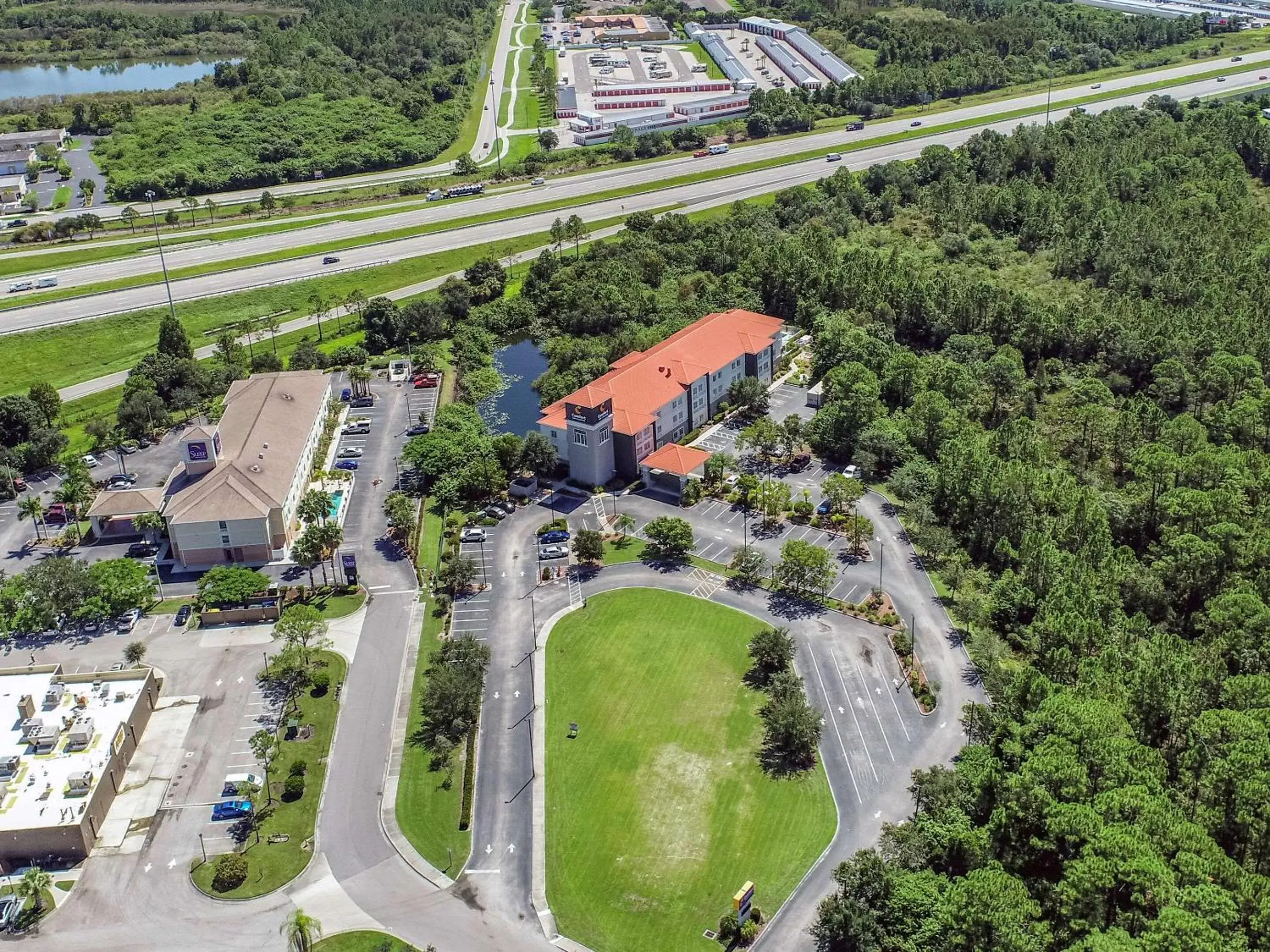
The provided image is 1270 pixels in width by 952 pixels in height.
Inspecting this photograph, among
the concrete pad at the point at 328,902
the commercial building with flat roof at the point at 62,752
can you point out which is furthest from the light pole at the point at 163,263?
the concrete pad at the point at 328,902

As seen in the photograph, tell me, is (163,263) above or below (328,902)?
above

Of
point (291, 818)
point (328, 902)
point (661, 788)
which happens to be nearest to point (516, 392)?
point (661, 788)

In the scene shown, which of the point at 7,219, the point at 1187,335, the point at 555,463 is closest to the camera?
the point at 555,463

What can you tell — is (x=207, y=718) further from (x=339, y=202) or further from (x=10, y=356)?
(x=339, y=202)

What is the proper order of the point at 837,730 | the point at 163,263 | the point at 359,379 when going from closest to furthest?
the point at 837,730
the point at 359,379
the point at 163,263

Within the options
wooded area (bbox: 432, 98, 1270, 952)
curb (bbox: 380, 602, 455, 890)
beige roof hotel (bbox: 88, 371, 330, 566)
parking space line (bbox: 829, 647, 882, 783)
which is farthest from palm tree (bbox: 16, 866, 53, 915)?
parking space line (bbox: 829, 647, 882, 783)

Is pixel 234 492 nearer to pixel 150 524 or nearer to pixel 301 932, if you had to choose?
pixel 150 524

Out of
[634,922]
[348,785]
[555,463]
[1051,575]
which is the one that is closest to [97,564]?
[348,785]

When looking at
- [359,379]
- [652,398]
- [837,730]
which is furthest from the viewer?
[359,379]
